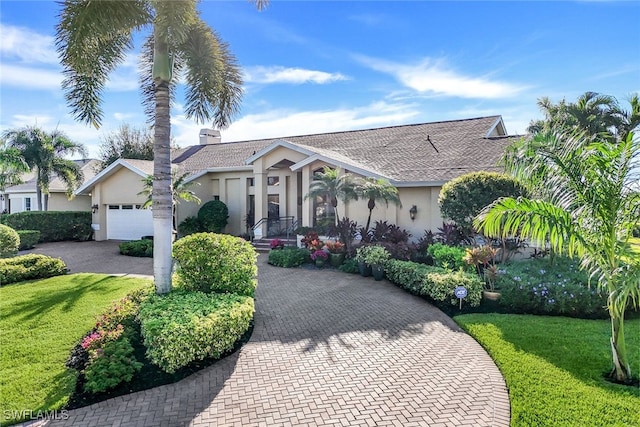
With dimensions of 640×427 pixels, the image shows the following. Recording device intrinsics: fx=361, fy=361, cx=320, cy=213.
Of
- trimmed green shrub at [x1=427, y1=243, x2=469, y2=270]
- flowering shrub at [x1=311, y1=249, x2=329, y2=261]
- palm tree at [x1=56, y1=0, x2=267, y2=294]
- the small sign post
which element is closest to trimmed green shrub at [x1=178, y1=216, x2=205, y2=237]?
flowering shrub at [x1=311, y1=249, x2=329, y2=261]

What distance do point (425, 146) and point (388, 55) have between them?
7.37 metres

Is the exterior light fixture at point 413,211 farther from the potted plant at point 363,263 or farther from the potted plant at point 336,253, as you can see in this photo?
the potted plant at point 363,263

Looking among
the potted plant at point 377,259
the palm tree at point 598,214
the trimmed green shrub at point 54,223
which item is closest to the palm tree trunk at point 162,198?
the potted plant at point 377,259

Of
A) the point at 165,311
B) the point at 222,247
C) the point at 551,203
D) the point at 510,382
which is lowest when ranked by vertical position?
the point at 510,382

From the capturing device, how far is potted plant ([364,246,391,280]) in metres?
12.6

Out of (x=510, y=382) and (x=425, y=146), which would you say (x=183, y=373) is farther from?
(x=425, y=146)

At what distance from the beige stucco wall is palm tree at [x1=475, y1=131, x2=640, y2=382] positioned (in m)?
29.9

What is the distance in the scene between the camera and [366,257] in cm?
1302

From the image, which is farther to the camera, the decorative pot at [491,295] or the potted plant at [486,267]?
the potted plant at [486,267]

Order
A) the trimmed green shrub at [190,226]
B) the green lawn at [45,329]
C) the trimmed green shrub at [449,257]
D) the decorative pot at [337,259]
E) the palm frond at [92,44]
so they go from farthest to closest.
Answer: the trimmed green shrub at [190,226] < the decorative pot at [337,259] < the trimmed green shrub at [449,257] < the palm frond at [92,44] < the green lawn at [45,329]

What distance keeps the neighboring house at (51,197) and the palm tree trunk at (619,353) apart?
93.3 feet

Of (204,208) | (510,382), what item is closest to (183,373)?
(510,382)

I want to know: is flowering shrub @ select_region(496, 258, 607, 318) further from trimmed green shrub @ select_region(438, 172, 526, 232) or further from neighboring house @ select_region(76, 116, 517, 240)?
neighboring house @ select_region(76, 116, 517, 240)

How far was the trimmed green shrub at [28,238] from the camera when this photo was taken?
65.6 ft
